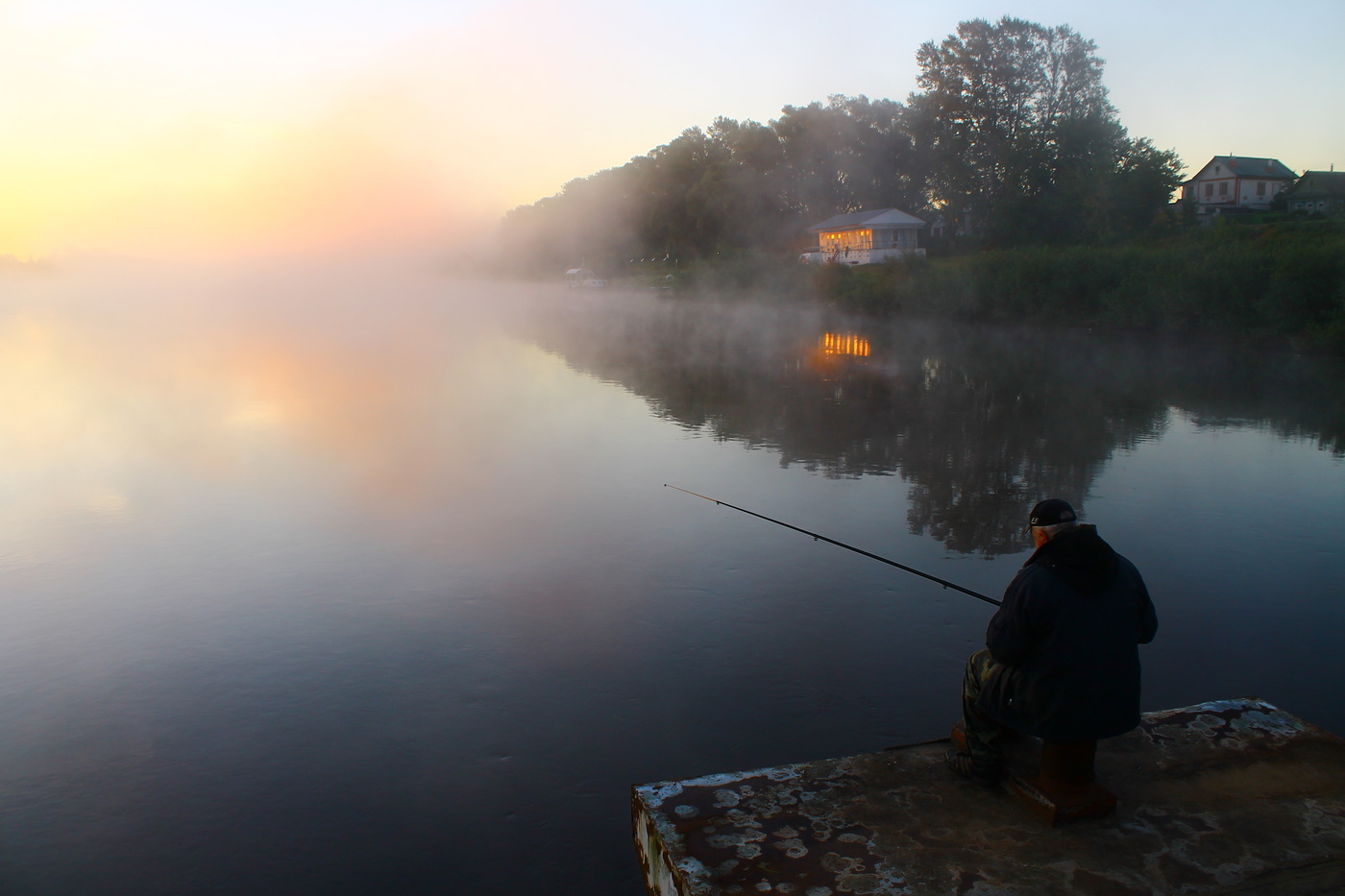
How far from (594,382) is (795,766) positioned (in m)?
14.1

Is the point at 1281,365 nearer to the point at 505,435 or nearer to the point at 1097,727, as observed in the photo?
the point at 505,435

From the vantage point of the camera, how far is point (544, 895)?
3.52 metres

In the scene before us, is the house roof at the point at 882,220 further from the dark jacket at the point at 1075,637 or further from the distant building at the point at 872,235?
the dark jacket at the point at 1075,637

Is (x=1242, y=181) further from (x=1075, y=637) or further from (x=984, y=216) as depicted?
(x=1075, y=637)

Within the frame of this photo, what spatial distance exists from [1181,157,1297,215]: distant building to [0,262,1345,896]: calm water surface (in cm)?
6657

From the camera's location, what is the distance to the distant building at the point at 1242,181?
226ft

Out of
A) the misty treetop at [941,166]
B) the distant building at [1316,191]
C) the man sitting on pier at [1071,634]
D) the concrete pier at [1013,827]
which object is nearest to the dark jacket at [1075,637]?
the man sitting on pier at [1071,634]

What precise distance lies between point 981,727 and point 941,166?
58.2 metres

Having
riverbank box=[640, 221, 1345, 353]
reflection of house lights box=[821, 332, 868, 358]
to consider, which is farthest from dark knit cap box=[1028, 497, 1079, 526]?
riverbank box=[640, 221, 1345, 353]

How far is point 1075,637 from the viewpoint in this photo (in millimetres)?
2875

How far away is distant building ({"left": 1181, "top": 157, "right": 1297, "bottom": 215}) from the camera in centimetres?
6888

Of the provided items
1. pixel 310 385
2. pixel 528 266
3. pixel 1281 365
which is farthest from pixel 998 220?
pixel 528 266

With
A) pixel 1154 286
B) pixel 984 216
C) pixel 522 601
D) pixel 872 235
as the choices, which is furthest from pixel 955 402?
pixel 984 216

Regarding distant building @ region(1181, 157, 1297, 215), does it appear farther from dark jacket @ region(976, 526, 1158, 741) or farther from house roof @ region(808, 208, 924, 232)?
dark jacket @ region(976, 526, 1158, 741)
